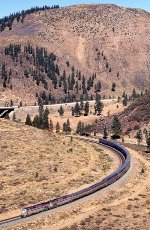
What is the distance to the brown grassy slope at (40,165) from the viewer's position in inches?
2534

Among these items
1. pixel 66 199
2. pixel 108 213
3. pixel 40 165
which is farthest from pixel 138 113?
pixel 108 213

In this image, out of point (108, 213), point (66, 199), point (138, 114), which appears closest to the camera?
point (108, 213)

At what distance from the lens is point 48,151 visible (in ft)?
304

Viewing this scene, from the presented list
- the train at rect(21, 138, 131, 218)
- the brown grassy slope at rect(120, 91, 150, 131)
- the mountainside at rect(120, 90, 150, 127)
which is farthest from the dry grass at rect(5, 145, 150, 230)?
the mountainside at rect(120, 90, 150, 127)

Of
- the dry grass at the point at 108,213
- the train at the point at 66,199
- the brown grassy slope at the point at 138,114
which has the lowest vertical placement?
the dry grass at the point at 108,213

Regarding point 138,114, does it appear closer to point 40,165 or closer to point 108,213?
point 40,165

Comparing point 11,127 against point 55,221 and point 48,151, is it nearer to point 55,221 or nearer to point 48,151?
point 48,151

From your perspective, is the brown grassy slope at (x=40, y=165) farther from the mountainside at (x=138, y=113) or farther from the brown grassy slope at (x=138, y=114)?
the mountainside at (x=138, y=113)

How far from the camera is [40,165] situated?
267 feet

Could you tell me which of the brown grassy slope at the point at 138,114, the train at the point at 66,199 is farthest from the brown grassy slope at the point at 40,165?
the brown grassy slope at the point at 138,114

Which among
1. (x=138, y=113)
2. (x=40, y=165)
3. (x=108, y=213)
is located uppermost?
(x=138, y=113)

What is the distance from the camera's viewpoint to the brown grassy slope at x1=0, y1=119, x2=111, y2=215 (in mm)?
64375

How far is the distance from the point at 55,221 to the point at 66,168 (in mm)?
28563

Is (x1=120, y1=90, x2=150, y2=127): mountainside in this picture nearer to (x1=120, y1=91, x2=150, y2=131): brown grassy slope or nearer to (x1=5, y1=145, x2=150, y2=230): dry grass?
(x1=120, y1=91, x2=150, y2=131): brown grassy slope
